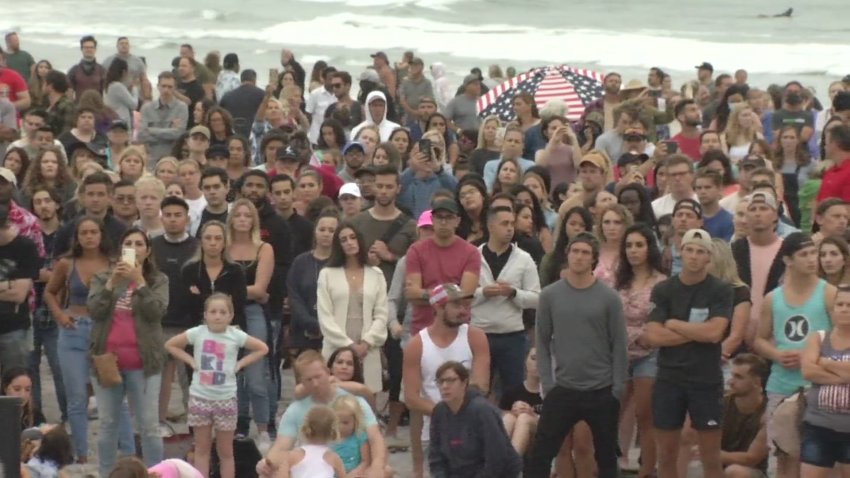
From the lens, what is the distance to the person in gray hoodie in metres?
9.52

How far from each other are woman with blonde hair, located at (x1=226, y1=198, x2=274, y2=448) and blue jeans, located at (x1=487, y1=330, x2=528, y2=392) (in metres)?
1.39

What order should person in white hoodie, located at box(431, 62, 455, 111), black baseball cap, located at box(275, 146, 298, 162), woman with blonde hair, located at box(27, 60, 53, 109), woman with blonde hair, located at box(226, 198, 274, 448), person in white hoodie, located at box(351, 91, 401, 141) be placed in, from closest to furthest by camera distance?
woman with blonde hair, located at box(226, 198, 274, 448) → black baseball cap, located at box(275, 146, 298, 162) → person in white hoodie, located at box(351, 91, 401, 141) → woman with blonde hair, located at box(27, 60, 53, 109) → person in white hoodie, located at box(431, 62, 455, 111)

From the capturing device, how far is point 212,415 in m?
10.6

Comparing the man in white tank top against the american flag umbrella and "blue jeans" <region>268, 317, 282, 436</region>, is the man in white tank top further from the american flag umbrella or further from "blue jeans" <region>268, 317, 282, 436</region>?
the american flag umbrella

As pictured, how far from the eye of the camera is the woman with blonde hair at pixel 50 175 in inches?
525

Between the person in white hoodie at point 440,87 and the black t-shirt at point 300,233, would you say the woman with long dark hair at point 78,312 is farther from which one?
the person in white hoodie at point 440,87

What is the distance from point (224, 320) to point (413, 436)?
126 cm

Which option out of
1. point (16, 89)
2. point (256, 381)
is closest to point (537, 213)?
point (256, 381)

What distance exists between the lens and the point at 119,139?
15367mm

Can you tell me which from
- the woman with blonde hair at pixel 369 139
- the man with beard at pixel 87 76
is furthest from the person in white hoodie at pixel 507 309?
the man with beard at pixel 87 76

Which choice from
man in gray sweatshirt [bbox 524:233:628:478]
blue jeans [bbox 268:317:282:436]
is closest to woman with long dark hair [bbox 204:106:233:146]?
blue jeans [bbox 268:317:282:436]

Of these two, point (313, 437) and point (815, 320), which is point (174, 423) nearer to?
point (313, 437)

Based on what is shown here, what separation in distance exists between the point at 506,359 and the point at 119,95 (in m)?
9.71

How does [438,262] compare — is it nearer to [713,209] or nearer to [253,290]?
[253,290]
